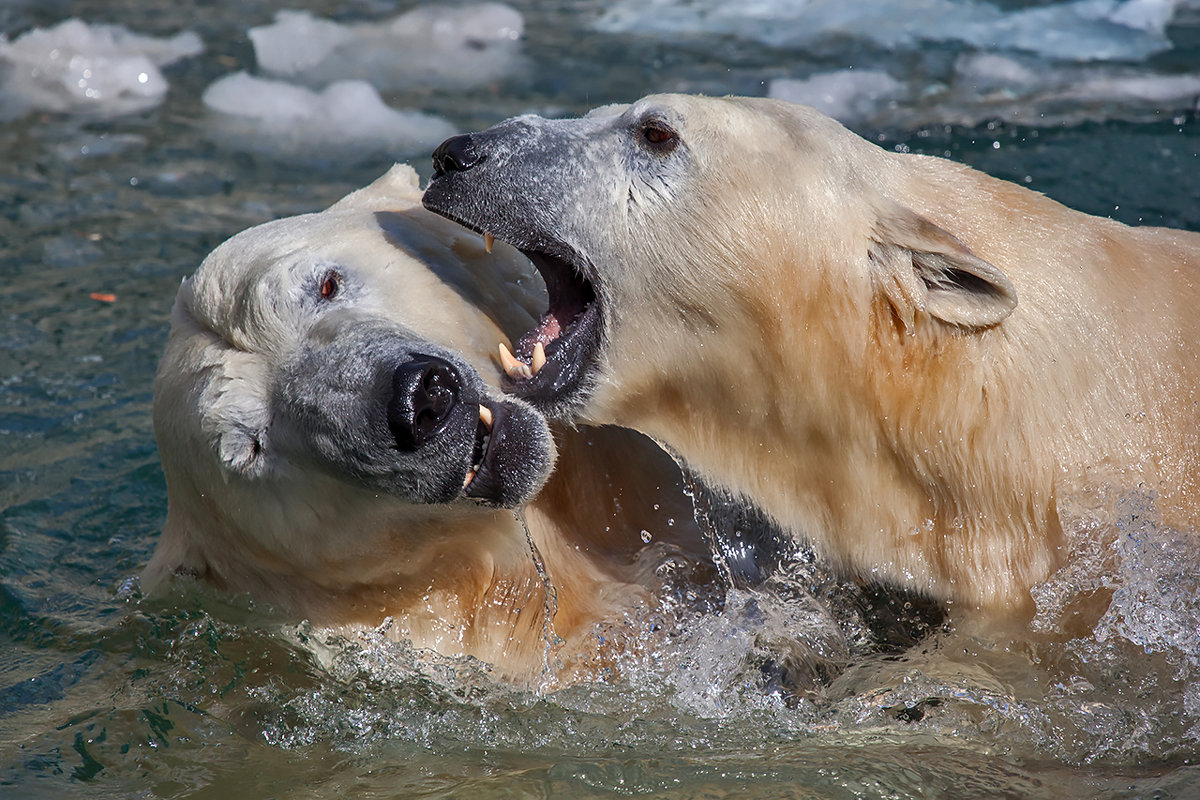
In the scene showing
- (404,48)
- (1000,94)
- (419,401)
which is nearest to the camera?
(419,401)

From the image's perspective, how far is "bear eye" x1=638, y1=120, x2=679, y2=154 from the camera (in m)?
2.79

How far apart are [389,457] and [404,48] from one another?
19.5ft

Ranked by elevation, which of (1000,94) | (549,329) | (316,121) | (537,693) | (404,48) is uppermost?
(1000,94)

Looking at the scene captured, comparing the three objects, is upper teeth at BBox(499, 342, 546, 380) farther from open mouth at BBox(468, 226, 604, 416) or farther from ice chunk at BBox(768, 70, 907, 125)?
ice chunk at BBox(768, 70, 907, 125)

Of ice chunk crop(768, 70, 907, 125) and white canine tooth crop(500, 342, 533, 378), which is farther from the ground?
ice chunk crop(768, 70, 907, 125)

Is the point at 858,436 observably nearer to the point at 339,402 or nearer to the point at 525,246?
the point at 525,246

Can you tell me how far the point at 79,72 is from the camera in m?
7.35

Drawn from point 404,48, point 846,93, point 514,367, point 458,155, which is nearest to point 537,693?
point 514,367

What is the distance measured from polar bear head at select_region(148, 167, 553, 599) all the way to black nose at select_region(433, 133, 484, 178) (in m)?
0.22

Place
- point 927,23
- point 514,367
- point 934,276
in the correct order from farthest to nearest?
point 927,23 → point 514,367 → point 934,276

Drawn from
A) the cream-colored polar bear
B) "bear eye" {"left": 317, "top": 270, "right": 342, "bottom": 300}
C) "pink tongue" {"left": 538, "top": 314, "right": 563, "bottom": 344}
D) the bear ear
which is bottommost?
the cream-colored polar bear

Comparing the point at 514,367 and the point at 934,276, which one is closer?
the point at 934,276

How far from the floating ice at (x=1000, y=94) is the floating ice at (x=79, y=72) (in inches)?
141

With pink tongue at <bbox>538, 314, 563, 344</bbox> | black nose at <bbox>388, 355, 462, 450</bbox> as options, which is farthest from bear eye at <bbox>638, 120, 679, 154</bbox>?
black nose at <bbox>388, 355, 462, 450</bbox>
